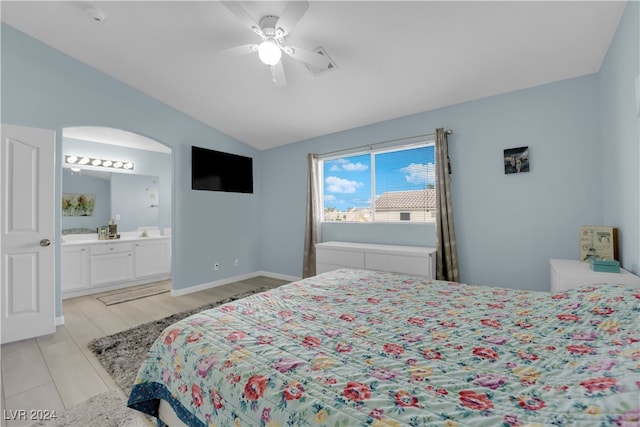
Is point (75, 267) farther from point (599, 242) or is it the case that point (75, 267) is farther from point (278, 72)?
point (599, 242)

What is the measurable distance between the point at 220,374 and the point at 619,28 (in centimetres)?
339

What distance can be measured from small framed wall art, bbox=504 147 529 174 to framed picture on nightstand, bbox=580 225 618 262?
821 mm

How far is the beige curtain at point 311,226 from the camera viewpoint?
4.33m

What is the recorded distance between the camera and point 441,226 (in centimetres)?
321

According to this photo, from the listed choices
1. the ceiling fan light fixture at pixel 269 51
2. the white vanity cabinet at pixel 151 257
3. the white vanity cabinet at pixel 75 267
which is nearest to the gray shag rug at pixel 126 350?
the white vanity cabinet at pixel 75 267

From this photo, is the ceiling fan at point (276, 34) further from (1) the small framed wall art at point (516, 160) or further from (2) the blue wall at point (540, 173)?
(1) the small framed wall art at point (516, 160)

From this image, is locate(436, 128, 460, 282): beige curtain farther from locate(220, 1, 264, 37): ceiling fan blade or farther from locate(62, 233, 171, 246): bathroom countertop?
locate(62, 233, 171, 246): bathroom countertop

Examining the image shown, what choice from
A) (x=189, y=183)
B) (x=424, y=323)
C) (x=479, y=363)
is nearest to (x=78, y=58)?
(x=189, y=183)

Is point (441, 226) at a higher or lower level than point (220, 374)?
higher

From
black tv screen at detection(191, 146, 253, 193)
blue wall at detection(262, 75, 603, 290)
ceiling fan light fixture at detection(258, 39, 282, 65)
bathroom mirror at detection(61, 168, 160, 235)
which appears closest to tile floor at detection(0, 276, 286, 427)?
bathroom mirror at detection(61, 168, 160, 235)

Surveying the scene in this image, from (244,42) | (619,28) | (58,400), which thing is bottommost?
(58,400)

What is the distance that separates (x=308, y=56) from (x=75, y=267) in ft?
14.1

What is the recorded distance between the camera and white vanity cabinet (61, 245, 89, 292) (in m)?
3.74

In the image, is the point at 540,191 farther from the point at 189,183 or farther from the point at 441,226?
the point at 189,183
